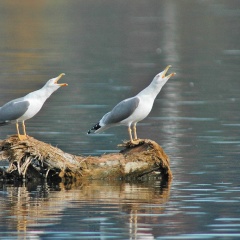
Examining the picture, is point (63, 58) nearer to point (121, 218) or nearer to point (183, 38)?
point (183, 38)

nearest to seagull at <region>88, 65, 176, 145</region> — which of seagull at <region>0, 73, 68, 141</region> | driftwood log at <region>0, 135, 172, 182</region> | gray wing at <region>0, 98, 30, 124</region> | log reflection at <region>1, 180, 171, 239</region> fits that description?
driftwood log at <region>0, 135, 172, 182</region>

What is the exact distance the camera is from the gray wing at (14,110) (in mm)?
18875

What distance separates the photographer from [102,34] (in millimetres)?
63938

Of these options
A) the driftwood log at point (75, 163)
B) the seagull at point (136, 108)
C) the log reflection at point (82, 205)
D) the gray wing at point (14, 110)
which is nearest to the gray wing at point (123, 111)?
the seagull at point (136, 108)

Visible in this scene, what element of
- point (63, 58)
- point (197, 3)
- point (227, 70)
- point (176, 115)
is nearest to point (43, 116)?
point (176, 115)

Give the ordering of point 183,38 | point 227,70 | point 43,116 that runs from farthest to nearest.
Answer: point 183,38
point 227,70
point 43,116

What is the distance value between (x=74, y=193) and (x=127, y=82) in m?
20.1

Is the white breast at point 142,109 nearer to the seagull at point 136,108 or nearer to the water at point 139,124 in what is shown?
the seagull at point 136,108

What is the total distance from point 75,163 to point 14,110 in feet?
4.44

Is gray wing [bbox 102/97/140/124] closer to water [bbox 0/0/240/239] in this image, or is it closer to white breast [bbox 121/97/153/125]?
white breast [bbox 121/97/153/125]

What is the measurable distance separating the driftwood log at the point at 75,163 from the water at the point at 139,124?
1.05 ft

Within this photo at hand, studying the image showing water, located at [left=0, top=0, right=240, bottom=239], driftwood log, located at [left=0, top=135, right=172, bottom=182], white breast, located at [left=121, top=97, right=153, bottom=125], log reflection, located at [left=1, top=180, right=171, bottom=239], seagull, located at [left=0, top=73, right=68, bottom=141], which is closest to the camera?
log reflection, located at [left=1, top=180, right=171, bottom=239]

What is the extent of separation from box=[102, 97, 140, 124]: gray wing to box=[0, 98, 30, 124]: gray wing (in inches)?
57.5

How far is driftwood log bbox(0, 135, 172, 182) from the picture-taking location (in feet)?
61.4
